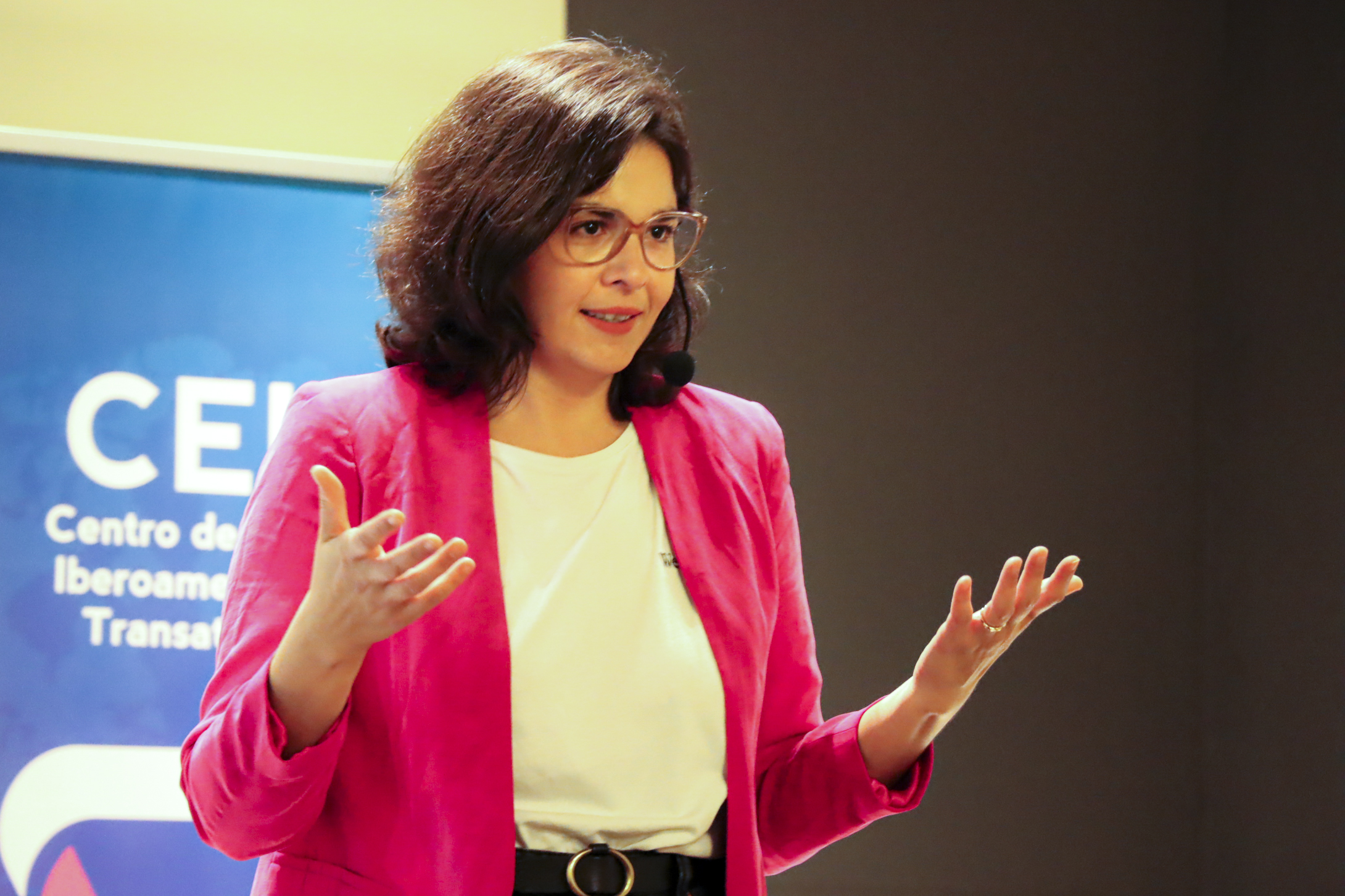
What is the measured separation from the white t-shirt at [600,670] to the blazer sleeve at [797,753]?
16 centimetres

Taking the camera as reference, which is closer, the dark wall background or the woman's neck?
the woman's neck

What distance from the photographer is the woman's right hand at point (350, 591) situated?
100cm

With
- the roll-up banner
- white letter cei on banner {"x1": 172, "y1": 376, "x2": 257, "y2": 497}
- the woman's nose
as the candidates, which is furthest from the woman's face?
white letter cei on banner {"x1": 172, "y1": 376, "x2": 257, "y2": 497}

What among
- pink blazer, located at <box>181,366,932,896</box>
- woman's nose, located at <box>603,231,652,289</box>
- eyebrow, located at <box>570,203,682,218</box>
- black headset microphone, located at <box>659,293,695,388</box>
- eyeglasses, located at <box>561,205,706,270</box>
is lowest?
pink blazer, located at <box>181,366,932,896</box>

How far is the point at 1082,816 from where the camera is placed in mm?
2691

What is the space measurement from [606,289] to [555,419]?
170 millimetres

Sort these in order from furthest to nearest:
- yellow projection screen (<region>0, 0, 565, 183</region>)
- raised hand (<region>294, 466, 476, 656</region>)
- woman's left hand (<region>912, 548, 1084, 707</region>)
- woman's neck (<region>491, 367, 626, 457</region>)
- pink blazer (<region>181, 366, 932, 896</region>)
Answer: yellow projection screen (<region>0, 0, 565, 183</region>) → woman's neck (<region>491, 367, 626, 457</region>) → woman's left hand (<region>912, 548, 1084, 707</region>) → pink blazer (<region>181, 366, 932, 896</region>) → raised hand (<region>294, 466, 476, 656</region>)

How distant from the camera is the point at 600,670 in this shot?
128 centimetres

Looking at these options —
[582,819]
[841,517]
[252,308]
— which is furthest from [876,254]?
[582,819]

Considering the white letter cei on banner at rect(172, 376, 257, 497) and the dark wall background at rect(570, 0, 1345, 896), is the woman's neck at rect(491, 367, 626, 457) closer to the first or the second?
the white letter cei on banner at rect(172, 376, 257, 497)

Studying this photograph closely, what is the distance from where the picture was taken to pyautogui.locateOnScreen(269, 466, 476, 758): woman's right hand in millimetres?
999

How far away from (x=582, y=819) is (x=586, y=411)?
461 mm

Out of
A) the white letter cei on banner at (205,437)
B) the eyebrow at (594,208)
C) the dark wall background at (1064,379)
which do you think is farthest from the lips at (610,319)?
the dark wall background at (1064,379)

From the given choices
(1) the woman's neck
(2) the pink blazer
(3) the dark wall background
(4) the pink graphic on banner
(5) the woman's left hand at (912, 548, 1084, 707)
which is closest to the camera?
(2) the pink blazer
